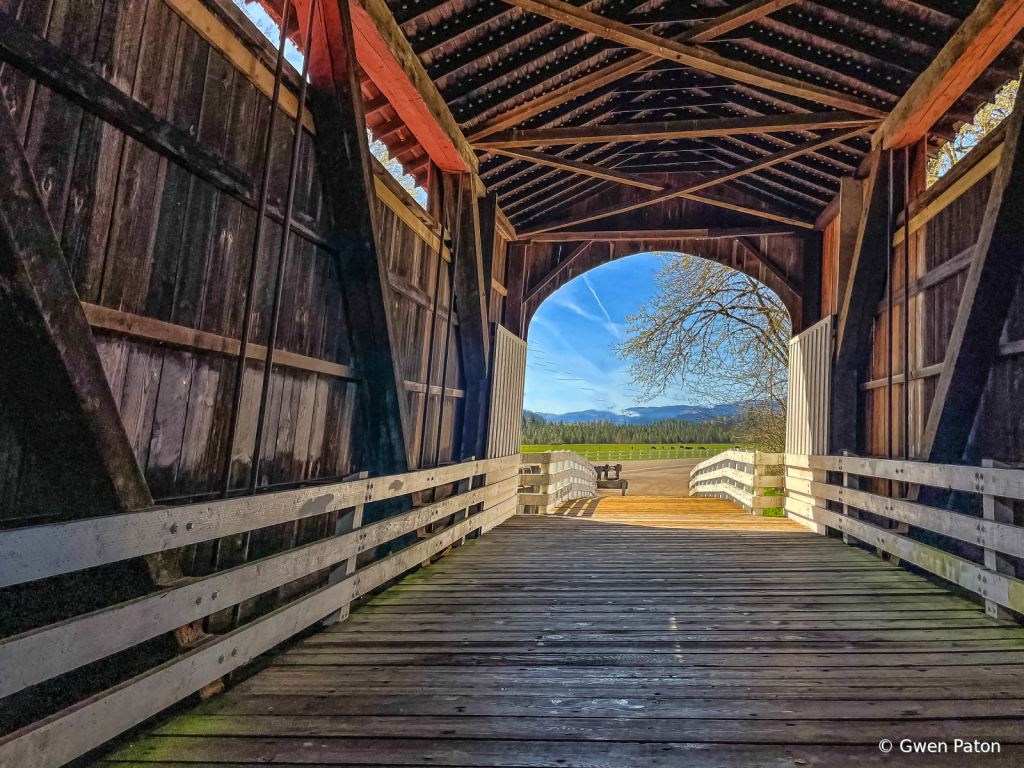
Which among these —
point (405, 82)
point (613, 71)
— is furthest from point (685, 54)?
point (405, 82)

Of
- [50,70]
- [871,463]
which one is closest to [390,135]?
[50,70]

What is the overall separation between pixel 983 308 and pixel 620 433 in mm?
51519

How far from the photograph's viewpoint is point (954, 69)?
4215 mm

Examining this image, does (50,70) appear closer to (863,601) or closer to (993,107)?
(863,601)

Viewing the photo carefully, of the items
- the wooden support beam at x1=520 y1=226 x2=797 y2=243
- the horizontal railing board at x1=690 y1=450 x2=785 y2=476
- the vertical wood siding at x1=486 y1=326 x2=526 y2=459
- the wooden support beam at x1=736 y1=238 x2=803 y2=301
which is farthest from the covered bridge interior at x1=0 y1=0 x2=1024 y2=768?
the horizontal railing board at x1=690 y1=450 x2=785 y2=476

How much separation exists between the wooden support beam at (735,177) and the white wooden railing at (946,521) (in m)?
2.85

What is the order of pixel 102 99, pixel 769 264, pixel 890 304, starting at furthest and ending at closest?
pixel 769 264 < pixel 890 304 < pixel 102 99

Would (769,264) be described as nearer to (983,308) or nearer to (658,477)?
(983,308)

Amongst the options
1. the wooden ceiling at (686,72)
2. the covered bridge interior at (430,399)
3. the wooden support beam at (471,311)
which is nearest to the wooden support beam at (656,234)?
the covered bridge interior at (430,399)

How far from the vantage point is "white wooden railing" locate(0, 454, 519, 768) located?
5.16 feet

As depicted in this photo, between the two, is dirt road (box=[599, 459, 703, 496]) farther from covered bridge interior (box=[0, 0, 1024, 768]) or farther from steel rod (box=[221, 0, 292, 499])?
steel rod (box=[221, 0, 292, 499])

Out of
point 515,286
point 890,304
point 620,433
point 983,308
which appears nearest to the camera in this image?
point 983,308

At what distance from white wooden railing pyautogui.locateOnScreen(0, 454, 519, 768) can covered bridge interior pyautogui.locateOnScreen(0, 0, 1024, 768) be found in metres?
0.01

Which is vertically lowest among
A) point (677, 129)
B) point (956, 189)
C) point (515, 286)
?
point (956, 189)
